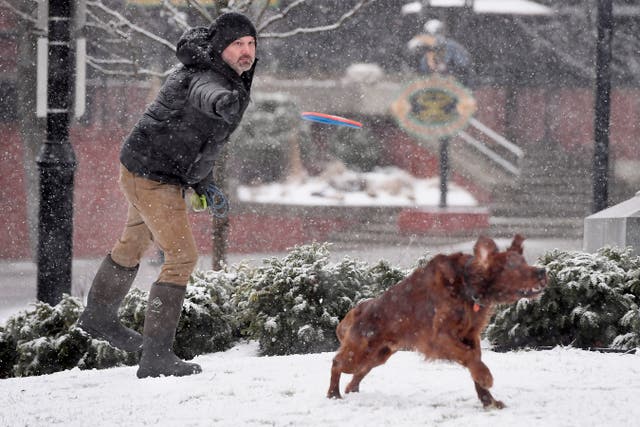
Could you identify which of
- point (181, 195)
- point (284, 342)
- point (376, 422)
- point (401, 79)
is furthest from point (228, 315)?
point (401, 79)

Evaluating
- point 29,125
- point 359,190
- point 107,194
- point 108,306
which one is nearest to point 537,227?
point 359,190

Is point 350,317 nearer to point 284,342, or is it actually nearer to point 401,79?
point 284,342

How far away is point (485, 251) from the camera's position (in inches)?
139

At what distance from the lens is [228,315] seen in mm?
6000

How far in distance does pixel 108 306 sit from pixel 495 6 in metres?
19.8

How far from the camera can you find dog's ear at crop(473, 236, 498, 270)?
11.5 feet

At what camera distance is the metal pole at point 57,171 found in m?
6.03

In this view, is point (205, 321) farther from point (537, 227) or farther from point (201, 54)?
point (537, 227)

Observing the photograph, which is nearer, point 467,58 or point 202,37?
point 202,37

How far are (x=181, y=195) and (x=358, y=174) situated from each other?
15.7 m

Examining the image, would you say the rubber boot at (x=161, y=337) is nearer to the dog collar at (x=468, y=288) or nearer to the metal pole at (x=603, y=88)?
the dog collar at (x=468, y=288)

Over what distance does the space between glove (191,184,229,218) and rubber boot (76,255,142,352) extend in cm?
55

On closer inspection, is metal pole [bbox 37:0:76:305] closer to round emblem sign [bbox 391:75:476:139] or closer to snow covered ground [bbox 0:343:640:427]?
snow covered ground [bbox 0:343:640:427]

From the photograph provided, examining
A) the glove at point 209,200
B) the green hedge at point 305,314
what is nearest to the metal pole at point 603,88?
the green hedge at point 305,314
